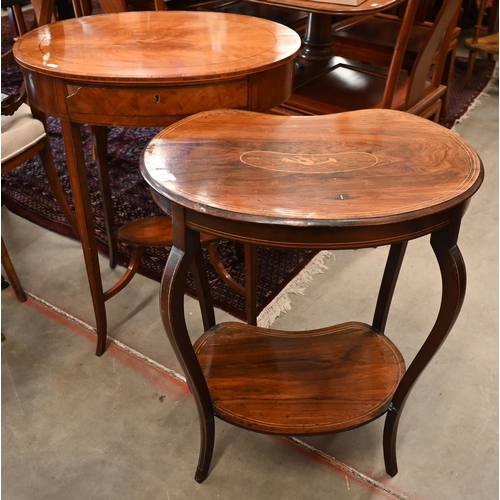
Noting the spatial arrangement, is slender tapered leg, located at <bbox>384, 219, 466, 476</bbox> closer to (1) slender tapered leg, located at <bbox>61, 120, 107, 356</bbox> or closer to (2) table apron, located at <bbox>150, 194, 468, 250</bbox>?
(2) table apron, located at <bbox>150, 194, 468, 250</bbox>

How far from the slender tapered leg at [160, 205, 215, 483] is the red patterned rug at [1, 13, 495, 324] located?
0.59 m

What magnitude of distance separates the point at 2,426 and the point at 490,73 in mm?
3740

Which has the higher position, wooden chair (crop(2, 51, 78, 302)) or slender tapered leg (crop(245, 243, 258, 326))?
wooden chair (crop(2, 51, 78, 302))

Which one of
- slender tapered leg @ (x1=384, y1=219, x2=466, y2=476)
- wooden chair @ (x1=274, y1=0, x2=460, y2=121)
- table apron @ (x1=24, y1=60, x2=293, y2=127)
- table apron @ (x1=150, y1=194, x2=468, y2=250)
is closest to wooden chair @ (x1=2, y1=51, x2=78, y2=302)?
table apron @ (x1=24, y1=60, x2=293, y2=127)

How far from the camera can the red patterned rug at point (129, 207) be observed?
1.94 metres

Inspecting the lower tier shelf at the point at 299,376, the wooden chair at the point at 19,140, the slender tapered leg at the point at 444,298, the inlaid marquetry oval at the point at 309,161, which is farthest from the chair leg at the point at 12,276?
the slender tapered leg at the point at 444,298

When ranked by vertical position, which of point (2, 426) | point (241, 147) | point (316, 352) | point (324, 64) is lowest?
point (2, 426)

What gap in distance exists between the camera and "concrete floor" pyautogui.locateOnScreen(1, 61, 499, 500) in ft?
4.41

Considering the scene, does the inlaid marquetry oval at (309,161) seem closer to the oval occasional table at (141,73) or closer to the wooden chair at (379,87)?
the oval occasional table at (141,73)

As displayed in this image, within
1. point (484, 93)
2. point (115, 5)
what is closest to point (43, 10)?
point (115, 5)

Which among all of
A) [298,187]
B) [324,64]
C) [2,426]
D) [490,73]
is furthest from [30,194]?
[490,73]

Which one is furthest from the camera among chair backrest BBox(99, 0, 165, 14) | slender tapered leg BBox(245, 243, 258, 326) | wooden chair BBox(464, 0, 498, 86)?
wooden chair BBox(464, 0, 498, 86)

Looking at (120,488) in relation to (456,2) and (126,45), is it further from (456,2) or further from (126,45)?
(456,2)

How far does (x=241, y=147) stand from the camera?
105 centimetres
